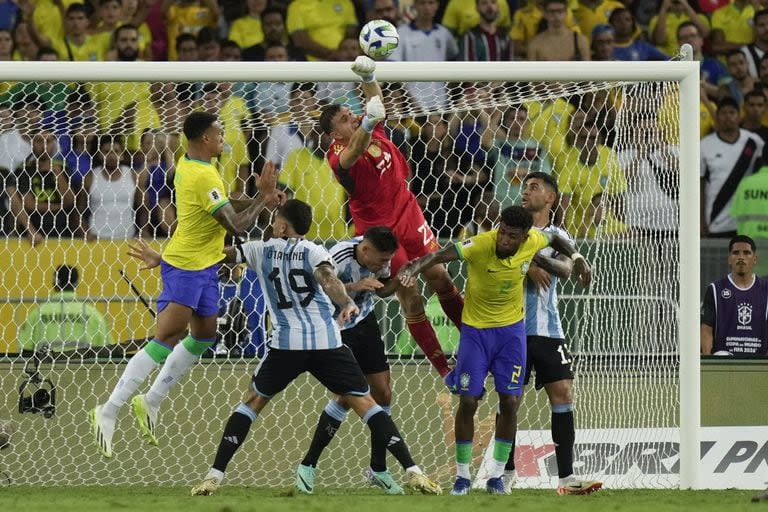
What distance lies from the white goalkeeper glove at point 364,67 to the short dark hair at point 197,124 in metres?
0.95

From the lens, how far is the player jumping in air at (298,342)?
8586 mm

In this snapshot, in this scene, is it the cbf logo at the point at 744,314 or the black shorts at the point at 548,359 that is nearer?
the black shorts at the point at 548,359

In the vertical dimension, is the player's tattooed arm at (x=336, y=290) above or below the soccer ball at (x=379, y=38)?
below

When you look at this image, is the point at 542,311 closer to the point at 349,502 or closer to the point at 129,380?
the point at 349,502

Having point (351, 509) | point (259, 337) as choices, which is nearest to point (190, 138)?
point (259, 337)

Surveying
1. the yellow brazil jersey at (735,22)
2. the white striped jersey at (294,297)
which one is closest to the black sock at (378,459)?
the white striped jersey at (294,297)

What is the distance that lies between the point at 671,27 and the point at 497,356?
6.62 m

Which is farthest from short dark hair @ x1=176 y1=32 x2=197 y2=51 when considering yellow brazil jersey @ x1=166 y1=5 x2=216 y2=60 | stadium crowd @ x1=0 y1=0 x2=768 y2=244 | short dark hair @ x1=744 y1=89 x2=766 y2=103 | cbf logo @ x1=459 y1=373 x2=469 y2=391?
cbf logo @ x1=459 y1=373 x2=469 y2=391

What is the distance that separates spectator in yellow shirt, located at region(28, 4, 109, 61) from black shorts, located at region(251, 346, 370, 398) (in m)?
5.64

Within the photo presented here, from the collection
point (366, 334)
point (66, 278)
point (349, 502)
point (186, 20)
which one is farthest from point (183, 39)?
point (349, 502)

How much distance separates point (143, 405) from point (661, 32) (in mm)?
7445

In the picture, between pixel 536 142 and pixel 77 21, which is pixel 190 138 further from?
pixel 77 21

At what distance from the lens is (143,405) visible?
9.12 m

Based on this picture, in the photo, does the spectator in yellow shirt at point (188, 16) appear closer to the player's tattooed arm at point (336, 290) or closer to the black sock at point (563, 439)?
the player's tattooed arm at point (336, 290)
